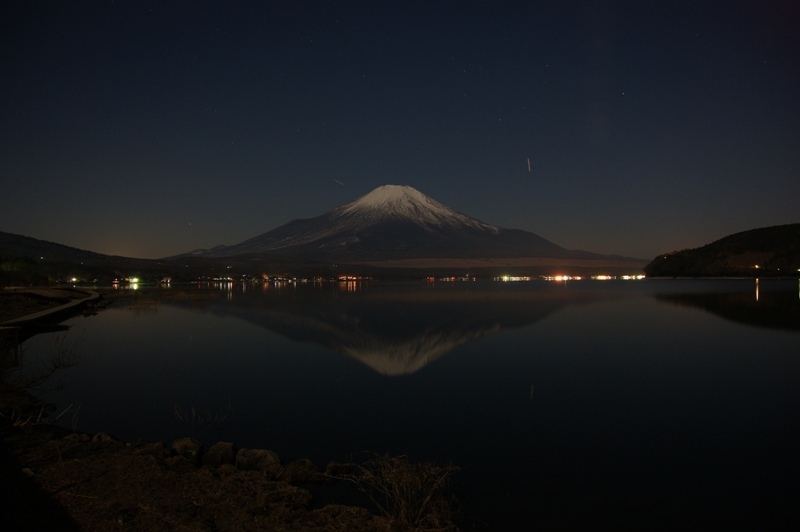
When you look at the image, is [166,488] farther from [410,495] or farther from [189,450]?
[410,495]

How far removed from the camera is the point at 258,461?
280 inches

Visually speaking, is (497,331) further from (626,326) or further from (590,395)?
(590,395)

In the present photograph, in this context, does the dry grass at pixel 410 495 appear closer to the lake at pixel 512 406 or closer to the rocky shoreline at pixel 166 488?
the rocky shoreline at pixel 166 488

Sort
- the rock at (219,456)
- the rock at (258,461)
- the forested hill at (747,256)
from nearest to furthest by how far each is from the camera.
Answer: the rock at (258,461) → the rock at (219,456) → the forested hill at (747,256)

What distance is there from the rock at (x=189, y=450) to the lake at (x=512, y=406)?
1.26 metres

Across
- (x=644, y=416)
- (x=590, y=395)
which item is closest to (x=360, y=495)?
(x=644, y=416)

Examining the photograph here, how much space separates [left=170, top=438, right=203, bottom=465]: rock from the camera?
727 cm

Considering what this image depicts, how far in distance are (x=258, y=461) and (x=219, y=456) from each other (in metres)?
0.57

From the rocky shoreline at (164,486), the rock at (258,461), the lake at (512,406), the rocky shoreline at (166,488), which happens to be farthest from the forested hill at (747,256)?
the rocky shoreline at (164,486)

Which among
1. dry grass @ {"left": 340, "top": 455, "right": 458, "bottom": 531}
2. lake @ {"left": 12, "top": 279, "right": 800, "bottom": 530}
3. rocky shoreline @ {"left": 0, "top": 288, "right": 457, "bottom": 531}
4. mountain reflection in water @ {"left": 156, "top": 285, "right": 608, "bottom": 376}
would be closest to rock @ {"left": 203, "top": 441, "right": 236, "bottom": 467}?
rocky shoreline @ {"left": 0, "top": 288, "right": 457, "bottom": 531}

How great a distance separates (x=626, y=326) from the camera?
86.1 ft

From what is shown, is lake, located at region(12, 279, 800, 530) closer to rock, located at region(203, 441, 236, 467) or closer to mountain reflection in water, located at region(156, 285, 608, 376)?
mountain reflection in water, located at region(156, 285, 608, 376)

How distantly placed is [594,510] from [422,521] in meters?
2.10

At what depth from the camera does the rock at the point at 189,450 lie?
23.8 ft
